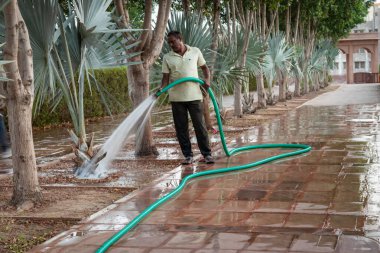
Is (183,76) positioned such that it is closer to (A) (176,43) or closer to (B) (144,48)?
(A) (176,43)

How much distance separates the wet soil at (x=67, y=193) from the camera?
5.38 metres

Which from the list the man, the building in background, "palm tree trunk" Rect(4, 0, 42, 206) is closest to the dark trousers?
the man

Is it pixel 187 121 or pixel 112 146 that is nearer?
pixel 187 121

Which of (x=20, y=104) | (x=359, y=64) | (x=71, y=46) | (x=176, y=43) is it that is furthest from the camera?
(x=359, y=64)

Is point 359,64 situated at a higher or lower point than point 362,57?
lower

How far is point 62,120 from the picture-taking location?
17141mm

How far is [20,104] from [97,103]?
12823 millimetres

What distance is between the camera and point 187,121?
8547 mm

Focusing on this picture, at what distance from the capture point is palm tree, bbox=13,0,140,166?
23.2 ft

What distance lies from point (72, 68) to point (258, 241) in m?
4.11

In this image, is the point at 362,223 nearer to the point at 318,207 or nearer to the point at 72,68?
the point at 318,207

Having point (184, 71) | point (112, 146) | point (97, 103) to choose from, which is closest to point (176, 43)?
point (184, 71)

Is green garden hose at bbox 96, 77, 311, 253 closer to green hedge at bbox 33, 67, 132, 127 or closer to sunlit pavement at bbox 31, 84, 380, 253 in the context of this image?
sunlit pavement at bbox 31, 84, 380, 253

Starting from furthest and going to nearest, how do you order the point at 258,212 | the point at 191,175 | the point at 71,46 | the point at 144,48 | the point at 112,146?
the point at 144,48
the point at 112,146
the point at 71,46
the point at 191,175
the point at 258,212
